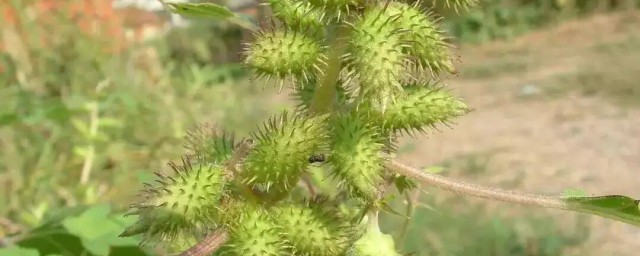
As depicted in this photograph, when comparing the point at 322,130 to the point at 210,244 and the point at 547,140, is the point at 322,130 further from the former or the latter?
the point at 547,140

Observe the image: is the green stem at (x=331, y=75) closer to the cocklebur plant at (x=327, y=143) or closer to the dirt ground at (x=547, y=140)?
the cocklebur plant at (x=327, y=143)

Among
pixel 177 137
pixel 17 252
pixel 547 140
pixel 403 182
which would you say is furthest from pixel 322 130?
pixel 547 140

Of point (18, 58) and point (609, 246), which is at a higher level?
point (18, 58)

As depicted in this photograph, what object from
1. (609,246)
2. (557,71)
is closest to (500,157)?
(609,246)

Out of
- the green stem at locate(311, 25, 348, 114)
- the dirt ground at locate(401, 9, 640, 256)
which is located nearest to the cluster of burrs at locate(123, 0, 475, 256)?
the green stem at locate(311, 25, 348, 114)

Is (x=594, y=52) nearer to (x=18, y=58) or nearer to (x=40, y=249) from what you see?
(x=18, y=58)

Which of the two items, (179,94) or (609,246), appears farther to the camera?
(179,94)

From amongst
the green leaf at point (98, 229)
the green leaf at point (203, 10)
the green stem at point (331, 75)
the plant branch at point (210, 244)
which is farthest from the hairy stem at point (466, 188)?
the green leaf at point (98, 229)
